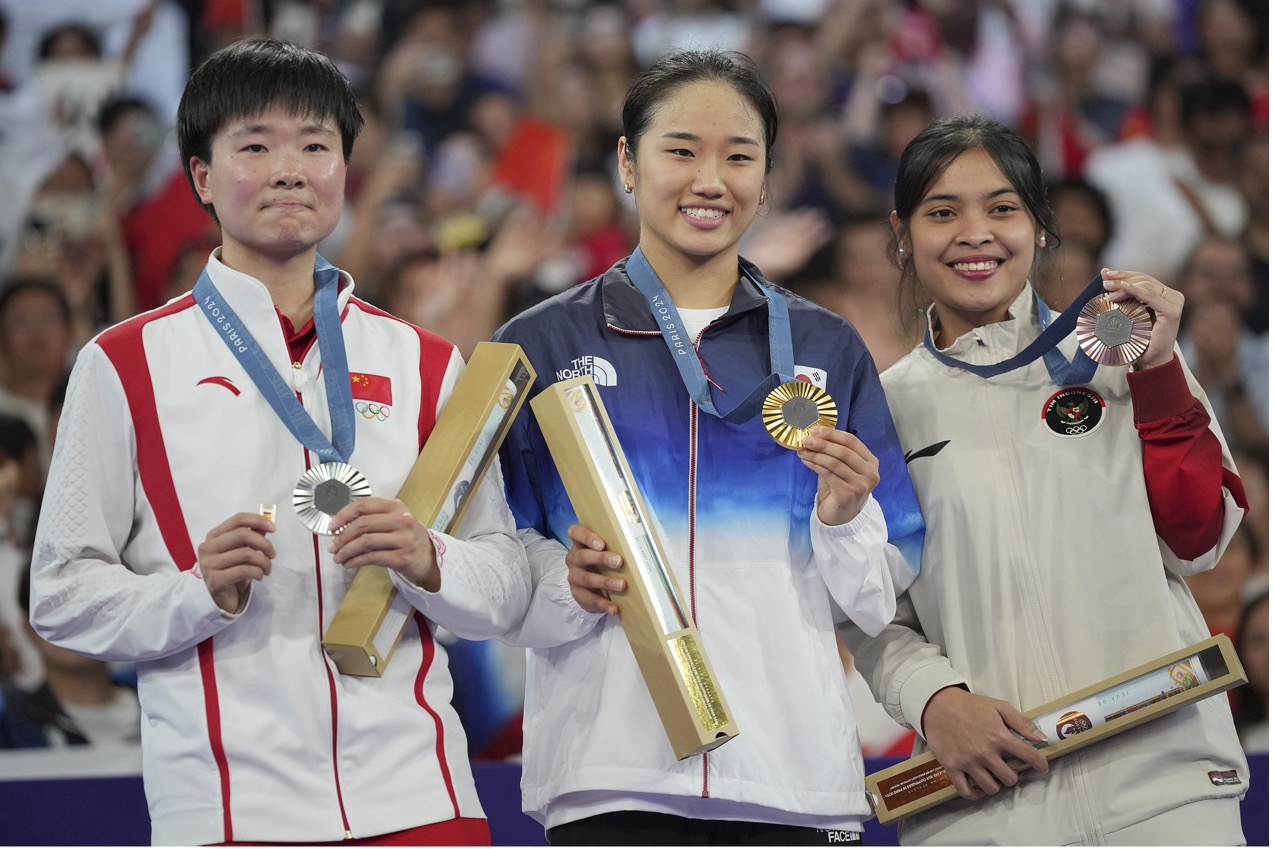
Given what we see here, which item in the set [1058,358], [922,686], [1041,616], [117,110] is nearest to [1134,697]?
[1041,616]

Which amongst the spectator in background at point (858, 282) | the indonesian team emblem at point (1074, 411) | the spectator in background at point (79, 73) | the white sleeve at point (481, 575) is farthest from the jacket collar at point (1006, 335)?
the spectator in background at point (79, 73)

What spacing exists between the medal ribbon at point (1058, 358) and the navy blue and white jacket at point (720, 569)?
0.83 ft

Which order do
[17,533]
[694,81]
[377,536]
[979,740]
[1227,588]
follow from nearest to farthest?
[377,536]
[979,740]
[694,81]
[17,533]
[1227,588]

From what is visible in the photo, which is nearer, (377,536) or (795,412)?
(377,536)

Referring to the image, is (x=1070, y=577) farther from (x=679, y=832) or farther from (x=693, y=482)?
(x=679, y=832)

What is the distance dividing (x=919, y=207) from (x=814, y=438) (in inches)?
31.1

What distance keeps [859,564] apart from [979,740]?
0.39 m

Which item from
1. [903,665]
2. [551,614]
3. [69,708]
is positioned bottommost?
[69,708]

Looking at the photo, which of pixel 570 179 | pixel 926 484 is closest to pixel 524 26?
pixel 570 179

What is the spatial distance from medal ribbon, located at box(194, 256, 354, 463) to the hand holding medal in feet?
4.00

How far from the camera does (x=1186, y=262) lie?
5375 mm

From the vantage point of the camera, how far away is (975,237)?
2430 mm

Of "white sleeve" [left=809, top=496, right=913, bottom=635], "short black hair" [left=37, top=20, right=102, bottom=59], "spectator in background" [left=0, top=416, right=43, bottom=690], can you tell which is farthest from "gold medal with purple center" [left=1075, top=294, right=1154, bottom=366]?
"short black hair" [left=37, top=20, right=102, bottom=59]

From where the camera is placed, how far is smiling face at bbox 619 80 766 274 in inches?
86.6
